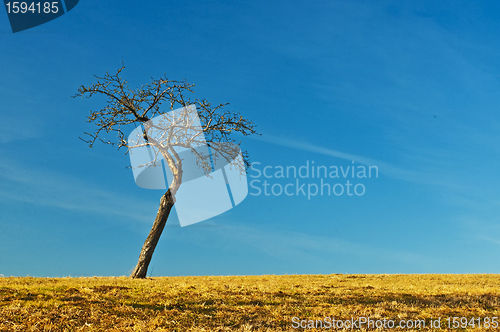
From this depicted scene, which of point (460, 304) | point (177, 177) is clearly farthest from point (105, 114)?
point (460, 304)

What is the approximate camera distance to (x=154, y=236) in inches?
873

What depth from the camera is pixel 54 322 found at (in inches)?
423

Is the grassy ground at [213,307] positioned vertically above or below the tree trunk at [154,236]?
below

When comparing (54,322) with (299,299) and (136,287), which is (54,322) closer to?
(136,287)

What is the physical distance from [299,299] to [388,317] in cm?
302

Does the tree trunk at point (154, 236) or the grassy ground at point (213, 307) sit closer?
the grassy ground at point (213, 307)

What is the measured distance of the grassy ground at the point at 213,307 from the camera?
1076 centimetres

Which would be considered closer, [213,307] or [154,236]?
[213,307]

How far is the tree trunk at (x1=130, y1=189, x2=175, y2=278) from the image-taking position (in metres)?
21.6

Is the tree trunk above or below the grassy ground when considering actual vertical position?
above

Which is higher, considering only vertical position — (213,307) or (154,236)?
(154,236)

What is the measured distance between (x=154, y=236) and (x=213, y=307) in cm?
1073

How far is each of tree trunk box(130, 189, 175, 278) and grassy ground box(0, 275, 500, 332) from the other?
6392 mm

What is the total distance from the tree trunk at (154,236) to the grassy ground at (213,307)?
21.0ft
